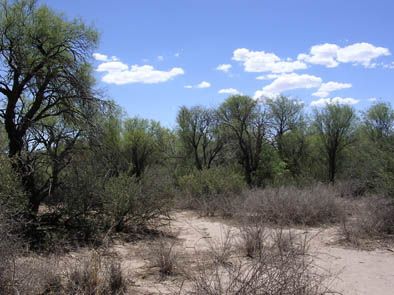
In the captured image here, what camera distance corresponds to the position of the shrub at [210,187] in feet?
76.0

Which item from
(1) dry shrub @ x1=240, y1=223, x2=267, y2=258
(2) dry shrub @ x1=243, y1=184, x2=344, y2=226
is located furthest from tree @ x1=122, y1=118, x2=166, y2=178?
(1) dry shrub @ x1=240, y1=223, x2=267, y2=258

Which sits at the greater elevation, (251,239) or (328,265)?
(251,239)

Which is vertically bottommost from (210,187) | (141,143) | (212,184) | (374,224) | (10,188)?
(374,224)

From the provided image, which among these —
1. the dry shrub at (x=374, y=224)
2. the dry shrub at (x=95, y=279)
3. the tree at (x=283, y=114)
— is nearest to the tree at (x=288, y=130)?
the tree at (x=283, y=114)

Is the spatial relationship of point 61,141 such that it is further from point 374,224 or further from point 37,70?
point 374,224

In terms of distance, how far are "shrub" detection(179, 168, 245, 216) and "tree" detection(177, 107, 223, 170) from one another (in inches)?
563

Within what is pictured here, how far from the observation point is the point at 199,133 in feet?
137

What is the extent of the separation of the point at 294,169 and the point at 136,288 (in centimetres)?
3525

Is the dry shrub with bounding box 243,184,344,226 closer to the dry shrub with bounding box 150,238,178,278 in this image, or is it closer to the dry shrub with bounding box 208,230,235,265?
the dry shrub with bounding box 208,230,235,265

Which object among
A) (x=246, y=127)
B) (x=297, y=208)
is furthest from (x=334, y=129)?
(x=297, y=208)

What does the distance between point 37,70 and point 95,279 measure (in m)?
8.99

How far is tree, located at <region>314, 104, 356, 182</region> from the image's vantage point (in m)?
39.8

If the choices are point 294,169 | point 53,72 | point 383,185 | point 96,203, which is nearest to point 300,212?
point 383,185

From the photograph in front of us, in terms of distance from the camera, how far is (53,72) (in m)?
14.3
